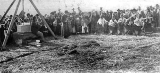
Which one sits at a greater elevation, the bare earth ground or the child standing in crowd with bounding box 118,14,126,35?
the child standing in crowd with bounding box 118,14,126,35

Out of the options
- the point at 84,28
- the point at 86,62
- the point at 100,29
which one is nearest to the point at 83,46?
the point at 86,62

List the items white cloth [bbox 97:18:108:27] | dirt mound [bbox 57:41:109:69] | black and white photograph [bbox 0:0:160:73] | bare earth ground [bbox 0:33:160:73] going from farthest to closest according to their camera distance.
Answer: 1. white cloth [bbox 97:18:108:27]
2. dirt mound [bbox 57:41:109:69]
3. black and white photograph [bbox 0:0:160:73]
4. bare earth ground [bbox 0:33:160:73]

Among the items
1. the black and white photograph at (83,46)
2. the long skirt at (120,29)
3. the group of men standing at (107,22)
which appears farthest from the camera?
the long skirt at (120,29)

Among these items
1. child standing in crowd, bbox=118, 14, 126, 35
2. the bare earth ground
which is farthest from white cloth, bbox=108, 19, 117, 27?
the bare earth ground

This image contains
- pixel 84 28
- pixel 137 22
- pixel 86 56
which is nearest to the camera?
pixel 86 56

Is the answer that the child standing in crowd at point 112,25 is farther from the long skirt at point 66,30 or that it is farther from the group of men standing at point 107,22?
the long skirt at point 66,30

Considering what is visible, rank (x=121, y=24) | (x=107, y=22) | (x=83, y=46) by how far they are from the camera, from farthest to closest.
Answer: (x=107, y=22)
(x=121, y=24)
(x=83, y=46)

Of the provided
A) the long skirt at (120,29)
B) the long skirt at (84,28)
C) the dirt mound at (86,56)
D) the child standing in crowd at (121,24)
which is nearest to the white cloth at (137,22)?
the child standing in crowd at (121,24)

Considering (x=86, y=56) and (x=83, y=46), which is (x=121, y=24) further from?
(x=86, y=56)

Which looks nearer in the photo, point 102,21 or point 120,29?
point 120,29

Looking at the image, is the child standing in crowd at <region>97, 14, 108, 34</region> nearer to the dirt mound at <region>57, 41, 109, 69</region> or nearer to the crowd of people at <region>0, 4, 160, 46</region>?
the crowd of people at <region>0, 4, 160, 46</region>

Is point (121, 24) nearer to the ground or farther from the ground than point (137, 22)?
nearer to the ground

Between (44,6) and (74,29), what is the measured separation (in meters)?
11.0

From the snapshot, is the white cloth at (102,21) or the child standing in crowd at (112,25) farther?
the white cloth at (102,21)
